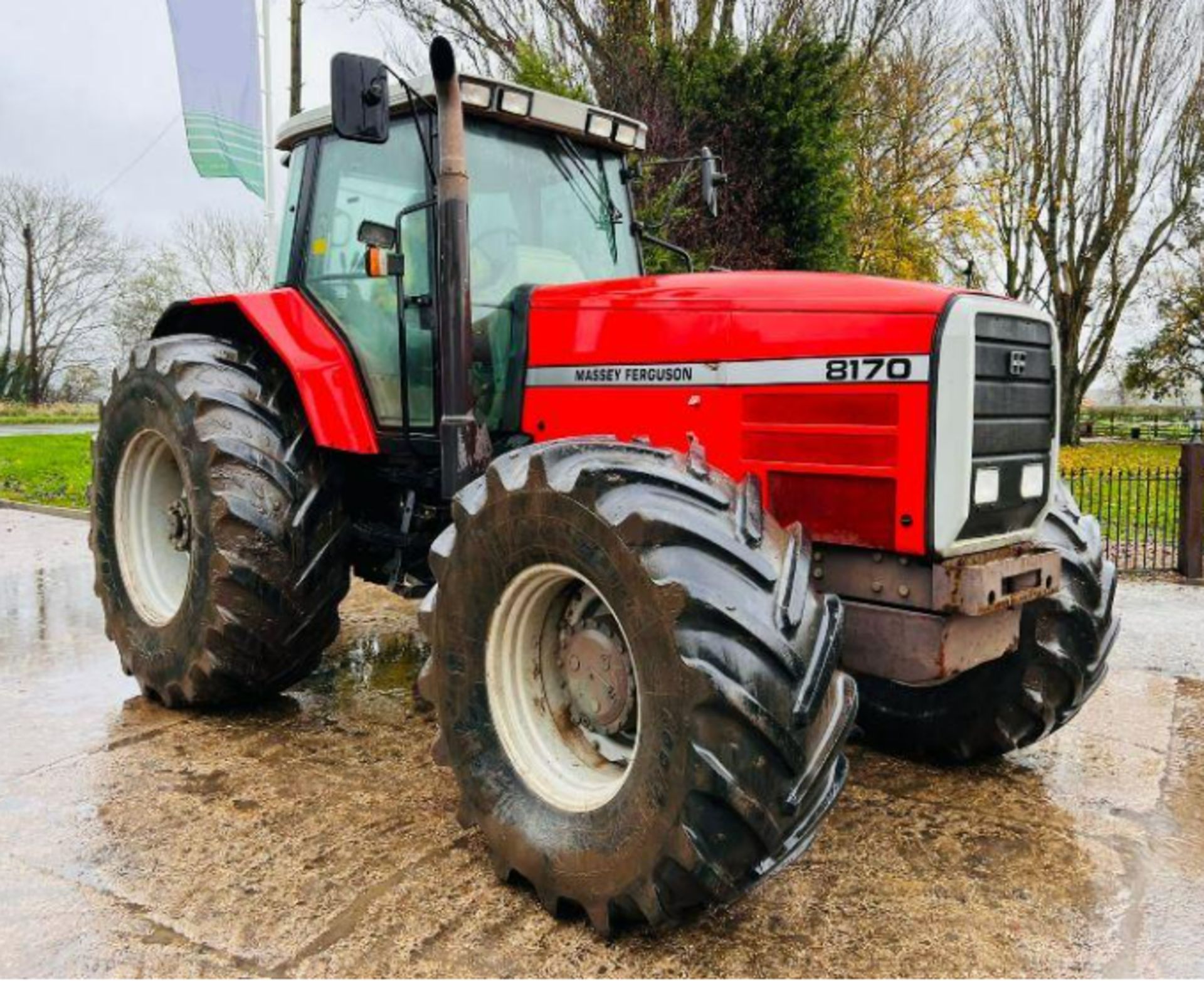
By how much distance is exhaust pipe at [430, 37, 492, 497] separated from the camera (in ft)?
11.1

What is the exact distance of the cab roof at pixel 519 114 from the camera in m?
3.74

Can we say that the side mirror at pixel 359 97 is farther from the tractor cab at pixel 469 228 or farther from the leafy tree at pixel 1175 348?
the leafy tree at pixel 1175 348

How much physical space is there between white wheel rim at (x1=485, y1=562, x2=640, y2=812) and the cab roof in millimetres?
1800

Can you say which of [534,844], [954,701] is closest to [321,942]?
[534,844]

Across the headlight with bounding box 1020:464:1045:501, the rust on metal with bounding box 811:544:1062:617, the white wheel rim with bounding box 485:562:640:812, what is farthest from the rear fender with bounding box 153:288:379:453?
the headlight with bounding box 1020:464:1045:501

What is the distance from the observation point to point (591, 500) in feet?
8.25

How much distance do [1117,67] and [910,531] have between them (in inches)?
886

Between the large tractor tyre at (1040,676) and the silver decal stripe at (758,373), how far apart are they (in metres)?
0.93

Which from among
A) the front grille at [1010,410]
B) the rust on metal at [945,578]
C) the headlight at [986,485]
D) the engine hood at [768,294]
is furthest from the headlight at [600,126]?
the headlight at [986,485]

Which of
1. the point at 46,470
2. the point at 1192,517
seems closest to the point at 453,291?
the point at 1192,517

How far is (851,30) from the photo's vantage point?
46.9 feet

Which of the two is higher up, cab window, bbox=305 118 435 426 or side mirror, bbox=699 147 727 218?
side mirror, bbox=699 147 727 218

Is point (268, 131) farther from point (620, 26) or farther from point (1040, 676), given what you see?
point (1040, 676)

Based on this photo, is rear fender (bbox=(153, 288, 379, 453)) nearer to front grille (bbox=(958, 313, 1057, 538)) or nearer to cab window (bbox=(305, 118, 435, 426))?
cab window (bbox=(305, 118, 435, 426))
